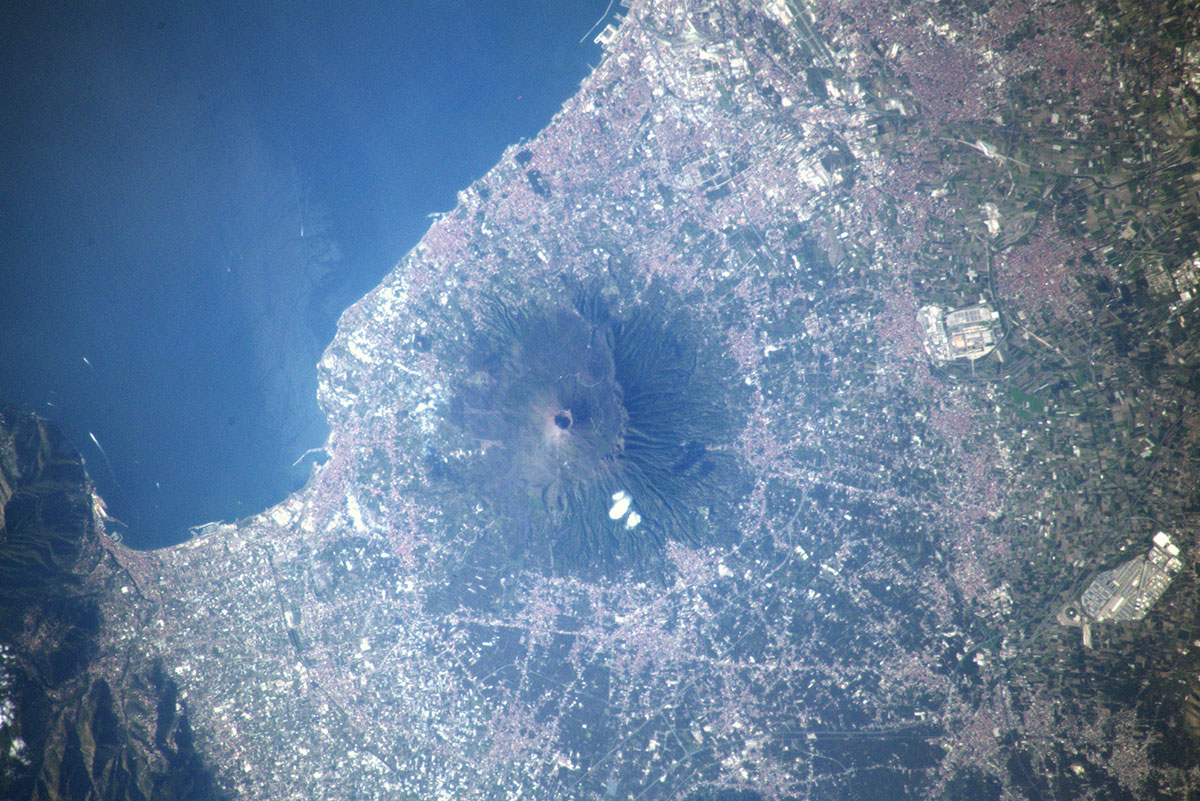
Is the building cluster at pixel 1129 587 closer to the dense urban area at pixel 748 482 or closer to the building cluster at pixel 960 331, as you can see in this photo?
the dense urban area at pixel 748 482

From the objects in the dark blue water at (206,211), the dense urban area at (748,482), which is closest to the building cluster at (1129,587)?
the dense urban area at (748,482)

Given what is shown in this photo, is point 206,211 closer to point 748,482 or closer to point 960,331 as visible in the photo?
point 748,482

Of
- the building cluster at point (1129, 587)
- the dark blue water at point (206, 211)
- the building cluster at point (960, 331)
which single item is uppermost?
the dark blue water at point (206, 211)

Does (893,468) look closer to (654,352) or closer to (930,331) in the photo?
(930,331)

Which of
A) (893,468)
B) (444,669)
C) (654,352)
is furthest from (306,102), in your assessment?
(893,468)

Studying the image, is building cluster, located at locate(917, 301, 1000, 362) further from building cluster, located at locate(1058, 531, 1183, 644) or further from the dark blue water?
the dark blue water

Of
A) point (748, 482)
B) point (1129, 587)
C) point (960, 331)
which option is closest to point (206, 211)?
point (748, 482)
